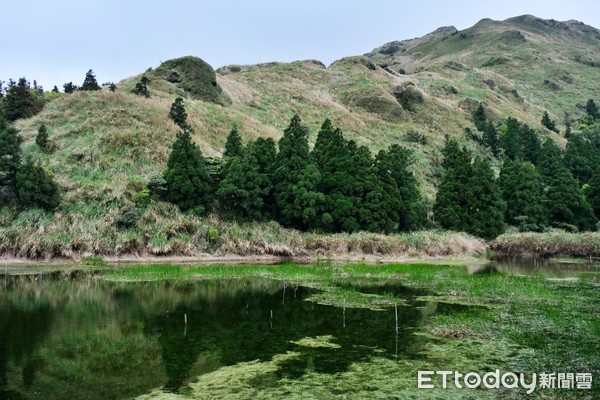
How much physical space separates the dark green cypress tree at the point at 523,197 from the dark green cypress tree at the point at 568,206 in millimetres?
1569

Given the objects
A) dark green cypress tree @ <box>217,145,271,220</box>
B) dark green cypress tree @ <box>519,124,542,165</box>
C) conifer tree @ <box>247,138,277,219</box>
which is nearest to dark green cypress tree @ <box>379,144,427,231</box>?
conifer tree @ <box>247,138,277,219</box>

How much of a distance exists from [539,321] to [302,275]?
17.7 m

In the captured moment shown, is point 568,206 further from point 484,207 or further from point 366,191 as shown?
point 366,191

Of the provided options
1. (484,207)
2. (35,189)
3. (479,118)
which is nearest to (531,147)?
(479,118)

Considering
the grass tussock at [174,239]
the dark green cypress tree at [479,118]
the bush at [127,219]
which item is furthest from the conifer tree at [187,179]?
the dark green cypress tree at [479,118]

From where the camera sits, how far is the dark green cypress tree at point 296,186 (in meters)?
50.4

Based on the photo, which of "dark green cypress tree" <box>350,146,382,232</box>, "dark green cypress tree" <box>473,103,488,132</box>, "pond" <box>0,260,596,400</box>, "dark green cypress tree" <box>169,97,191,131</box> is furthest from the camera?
"dark green cypress tree" <box>473,103,488,132</box>

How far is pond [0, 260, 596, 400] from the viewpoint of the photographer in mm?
13570

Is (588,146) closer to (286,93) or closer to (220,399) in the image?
(286,93)

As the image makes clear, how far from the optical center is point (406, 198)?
5647 cm

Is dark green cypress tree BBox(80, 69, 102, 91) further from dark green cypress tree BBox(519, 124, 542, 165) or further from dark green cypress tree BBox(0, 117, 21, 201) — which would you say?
dark green cypress tree BBox(519, 124, 542, 165)

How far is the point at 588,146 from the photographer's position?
91500 millimetres

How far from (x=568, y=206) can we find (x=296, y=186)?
1471 inches

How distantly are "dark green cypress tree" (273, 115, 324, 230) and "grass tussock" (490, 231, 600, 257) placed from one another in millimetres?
22171
